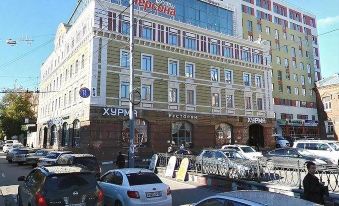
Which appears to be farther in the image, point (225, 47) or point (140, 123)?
point (225, 47)

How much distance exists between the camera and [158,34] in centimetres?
3784

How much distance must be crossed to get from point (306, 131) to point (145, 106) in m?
39.7

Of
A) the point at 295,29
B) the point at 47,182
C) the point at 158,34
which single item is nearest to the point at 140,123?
the point at 158,34

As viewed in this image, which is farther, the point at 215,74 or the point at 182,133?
the point at 215,74

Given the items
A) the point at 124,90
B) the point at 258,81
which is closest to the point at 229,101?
the point at 258,81

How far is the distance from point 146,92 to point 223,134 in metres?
12.1

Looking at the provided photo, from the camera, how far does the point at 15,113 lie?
6794 cm

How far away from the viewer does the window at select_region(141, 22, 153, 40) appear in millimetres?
36719

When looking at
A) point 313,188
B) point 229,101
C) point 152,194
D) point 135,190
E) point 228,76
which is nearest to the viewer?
point 313,188

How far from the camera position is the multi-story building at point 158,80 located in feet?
109

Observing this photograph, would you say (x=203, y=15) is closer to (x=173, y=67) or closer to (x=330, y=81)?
(x=173, y=67)

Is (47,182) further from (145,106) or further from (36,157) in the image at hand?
(145,106)

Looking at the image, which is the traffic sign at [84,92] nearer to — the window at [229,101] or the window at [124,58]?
the window at [124,58]

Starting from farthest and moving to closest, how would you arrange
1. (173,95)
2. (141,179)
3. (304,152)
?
(173,95), (304,152), (141,179)
